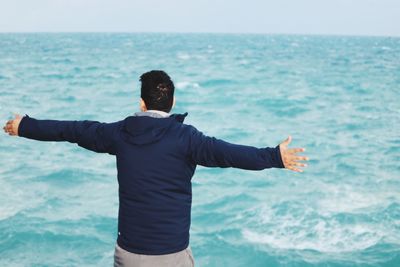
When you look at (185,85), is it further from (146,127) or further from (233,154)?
(233,154)

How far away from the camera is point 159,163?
8.24 feet

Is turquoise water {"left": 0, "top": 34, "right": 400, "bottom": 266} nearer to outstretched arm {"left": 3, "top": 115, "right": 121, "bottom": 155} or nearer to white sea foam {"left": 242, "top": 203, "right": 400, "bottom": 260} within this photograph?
white sea foam {"left": 242, "top": 203, "right": 400, "bottom": 260}

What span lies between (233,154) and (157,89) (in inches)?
20.4

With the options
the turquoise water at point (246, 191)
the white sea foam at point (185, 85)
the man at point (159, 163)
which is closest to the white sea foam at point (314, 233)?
the turquoise water at point (246, 191)

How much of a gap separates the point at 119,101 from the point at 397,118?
46.2ft

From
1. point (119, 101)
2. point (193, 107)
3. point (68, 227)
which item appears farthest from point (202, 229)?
point (119, 101)

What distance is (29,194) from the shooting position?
40.5 ft

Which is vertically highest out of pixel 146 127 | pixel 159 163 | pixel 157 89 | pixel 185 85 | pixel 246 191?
pixel 157 89

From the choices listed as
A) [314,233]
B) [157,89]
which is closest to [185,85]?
[314,233]

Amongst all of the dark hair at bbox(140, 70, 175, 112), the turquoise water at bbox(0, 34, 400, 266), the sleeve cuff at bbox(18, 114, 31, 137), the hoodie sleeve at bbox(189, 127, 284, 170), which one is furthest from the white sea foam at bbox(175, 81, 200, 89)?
the hoodie sleeve at bbox(189, 127, 284, 170)

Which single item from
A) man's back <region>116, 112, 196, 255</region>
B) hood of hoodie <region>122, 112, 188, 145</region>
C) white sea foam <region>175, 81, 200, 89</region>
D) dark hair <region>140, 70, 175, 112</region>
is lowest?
white sea foam <region>175, 81, 200, 89</region>

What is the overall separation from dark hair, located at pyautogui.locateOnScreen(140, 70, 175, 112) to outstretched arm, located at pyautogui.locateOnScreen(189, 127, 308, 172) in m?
→ 0.29

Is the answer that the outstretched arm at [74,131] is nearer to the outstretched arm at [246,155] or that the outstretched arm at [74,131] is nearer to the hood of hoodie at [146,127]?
the hood of hoodie at [146,127]

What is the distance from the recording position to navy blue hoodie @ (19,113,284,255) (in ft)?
8.05
